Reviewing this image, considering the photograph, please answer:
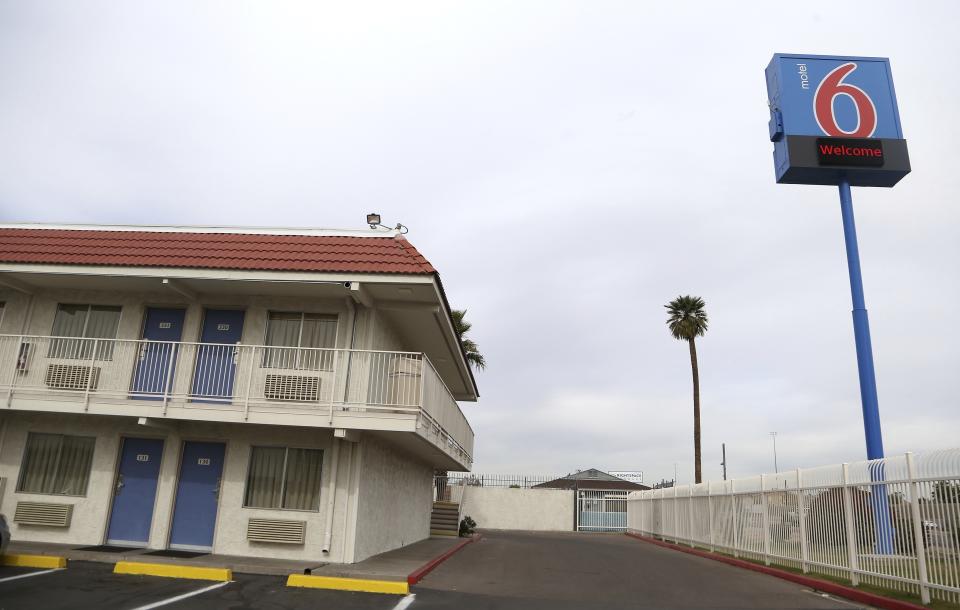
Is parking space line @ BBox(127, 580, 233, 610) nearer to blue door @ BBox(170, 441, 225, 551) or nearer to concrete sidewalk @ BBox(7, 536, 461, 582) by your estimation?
concrete sidewalk @ BBox(7, 536, 461, 582)

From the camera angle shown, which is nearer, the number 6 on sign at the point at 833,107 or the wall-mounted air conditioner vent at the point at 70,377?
the wall-mounted air conditioner vent at the point at 70,377

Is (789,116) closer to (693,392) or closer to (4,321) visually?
(693,392)

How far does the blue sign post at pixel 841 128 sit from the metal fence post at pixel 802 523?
903 cm

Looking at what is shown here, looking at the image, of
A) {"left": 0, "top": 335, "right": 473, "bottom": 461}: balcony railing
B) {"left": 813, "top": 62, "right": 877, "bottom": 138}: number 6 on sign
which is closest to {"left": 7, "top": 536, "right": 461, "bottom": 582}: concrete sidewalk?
{"left": 0, "top": 335, "right": 473, "bottom": 461}: balcony railing

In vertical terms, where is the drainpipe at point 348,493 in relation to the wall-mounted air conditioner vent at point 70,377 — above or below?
below

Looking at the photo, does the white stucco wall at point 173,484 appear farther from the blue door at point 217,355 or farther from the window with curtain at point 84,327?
the window with curtain at point 84,327

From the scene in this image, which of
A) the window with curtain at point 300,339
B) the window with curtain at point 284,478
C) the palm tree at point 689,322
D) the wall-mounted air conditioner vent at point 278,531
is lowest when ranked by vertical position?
the wall-mounted air conditioner vent at point 278,531

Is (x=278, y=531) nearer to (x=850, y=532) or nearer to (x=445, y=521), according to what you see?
(x=850, y=532)

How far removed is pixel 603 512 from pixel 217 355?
105 ft

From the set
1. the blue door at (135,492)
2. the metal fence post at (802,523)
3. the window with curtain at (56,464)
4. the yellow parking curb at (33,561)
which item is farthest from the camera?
the metal fence post at (802,523)

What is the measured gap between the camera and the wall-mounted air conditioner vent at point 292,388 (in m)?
13.4

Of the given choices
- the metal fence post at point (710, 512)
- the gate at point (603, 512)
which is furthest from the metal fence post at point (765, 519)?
the gate at point (603, 512)

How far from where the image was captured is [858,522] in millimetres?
11523

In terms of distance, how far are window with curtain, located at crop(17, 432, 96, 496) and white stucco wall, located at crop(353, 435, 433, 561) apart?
5614 mm
